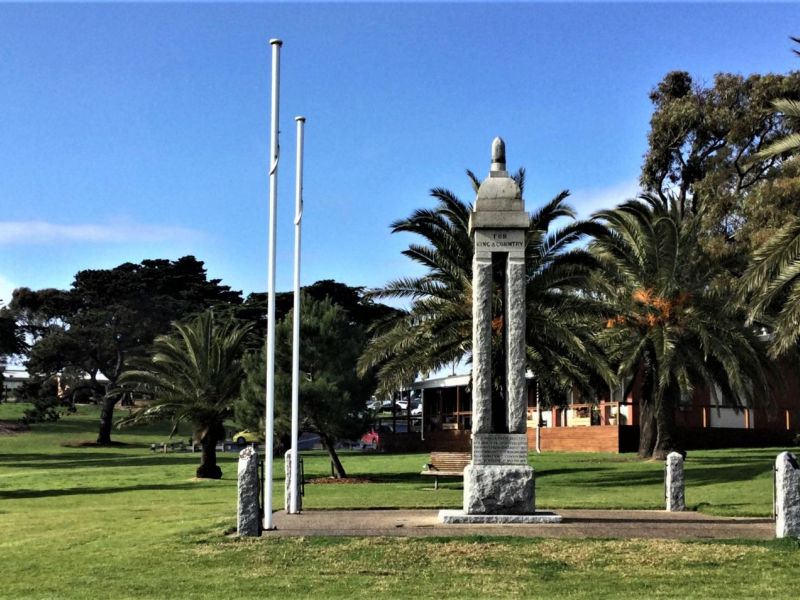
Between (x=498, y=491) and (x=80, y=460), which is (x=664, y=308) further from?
(x=80, y=460)

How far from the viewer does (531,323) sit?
26.2 meters

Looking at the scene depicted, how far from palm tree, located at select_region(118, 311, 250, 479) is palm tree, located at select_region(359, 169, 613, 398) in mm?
7278

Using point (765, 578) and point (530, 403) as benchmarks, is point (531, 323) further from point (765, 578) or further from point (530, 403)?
point (530, 403)

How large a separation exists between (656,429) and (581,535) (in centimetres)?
2217

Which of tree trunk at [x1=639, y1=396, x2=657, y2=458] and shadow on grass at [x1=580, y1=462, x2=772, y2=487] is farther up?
tree trunk at [x1=639, y1=396, x2=657, y2=458]

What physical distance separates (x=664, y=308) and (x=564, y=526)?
59.1 ft

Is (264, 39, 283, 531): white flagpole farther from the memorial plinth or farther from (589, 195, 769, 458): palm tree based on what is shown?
(589, 195, 769, 458): palm tree

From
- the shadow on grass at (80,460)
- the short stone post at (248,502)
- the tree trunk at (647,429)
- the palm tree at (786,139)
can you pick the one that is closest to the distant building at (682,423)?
the tree trunk at (647,429)

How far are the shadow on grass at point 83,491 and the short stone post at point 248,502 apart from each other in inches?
539

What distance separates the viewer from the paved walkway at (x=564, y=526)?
1262cm

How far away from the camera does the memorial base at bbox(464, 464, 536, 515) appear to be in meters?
14.0

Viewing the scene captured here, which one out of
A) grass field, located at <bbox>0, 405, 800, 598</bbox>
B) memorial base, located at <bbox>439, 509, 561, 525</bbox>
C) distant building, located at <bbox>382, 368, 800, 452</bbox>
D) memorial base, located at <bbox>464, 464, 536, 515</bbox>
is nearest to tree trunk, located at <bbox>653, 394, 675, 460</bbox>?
distant building, located at <bbox>382, 368, 800, 452</bbox>

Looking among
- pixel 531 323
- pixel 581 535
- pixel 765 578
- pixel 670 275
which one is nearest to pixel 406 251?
pixel 531 323

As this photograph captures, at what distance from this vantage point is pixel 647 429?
3347 cm
